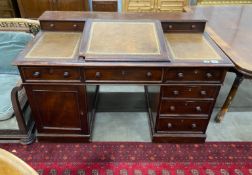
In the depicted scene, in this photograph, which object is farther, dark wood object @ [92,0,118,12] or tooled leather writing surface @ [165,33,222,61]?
dark wood object @ [92,0,118,12]

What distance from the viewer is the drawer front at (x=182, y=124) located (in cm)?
179

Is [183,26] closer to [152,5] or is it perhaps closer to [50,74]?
[50,74]

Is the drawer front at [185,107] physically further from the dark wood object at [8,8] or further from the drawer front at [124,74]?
the dark wood object at [8,8]

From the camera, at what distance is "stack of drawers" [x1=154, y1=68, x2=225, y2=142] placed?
1.52m

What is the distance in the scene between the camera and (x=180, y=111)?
1.74 m

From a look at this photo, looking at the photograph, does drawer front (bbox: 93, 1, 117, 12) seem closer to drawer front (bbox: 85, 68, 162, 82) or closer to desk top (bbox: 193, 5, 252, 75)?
desk top (bbox: 193, 5, 252, 75)

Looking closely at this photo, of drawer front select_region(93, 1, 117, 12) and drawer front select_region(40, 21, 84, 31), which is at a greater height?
drawer front select_region(40, 21, 84, 31)

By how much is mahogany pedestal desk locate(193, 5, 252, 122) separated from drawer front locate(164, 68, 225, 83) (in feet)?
0.50

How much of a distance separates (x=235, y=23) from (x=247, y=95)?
34.1 inches

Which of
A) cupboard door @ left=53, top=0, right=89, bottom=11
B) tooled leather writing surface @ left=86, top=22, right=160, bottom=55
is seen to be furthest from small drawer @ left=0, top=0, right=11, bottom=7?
tooled leather writing surface @ left=86, top=22, right=160, bottom=55

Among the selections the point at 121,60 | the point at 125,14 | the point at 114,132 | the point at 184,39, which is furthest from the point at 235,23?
the point at 114,132

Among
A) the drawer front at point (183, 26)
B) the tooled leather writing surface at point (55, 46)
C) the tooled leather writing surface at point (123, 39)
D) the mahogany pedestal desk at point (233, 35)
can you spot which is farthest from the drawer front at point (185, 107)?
the tooled leather writing surface at point (55, 46)

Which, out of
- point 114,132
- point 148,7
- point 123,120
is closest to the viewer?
point 114,132

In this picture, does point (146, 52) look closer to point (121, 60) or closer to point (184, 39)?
point (121, 60)
